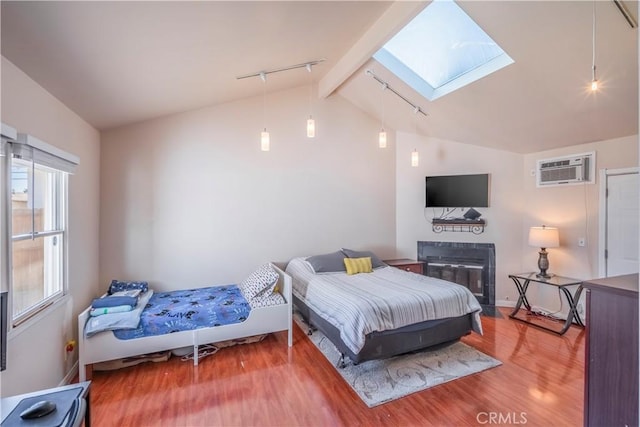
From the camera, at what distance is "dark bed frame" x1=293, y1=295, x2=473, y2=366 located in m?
2.46

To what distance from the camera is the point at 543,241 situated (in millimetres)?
3652

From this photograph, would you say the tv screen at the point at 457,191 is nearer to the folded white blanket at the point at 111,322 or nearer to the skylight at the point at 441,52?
the skylight at the point at 441,52

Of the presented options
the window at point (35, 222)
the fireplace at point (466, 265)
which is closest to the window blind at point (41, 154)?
the window at point (35, 222)

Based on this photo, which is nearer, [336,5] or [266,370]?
[336,5]

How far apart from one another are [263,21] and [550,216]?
4297 mm

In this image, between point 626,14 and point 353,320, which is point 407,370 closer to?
point 353,320

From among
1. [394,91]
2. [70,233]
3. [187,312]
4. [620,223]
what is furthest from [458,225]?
[70,233]

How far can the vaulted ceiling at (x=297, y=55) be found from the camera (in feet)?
5.54

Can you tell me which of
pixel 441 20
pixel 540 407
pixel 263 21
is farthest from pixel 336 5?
pixel 540 407

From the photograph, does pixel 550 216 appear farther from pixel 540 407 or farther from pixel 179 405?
pixel 179 405

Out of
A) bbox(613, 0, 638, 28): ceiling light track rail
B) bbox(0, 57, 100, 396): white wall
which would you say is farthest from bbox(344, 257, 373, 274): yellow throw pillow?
bbox(613, 0, 638, 28): ceiling light track rail

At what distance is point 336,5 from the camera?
7.64 ft

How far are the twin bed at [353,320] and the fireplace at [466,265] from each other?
51.7 inches

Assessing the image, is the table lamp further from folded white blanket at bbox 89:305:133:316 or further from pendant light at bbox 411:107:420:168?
folded white blanket at bbox 89:305:133:316
